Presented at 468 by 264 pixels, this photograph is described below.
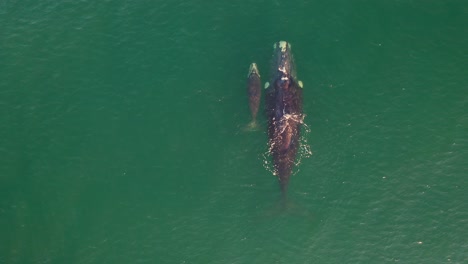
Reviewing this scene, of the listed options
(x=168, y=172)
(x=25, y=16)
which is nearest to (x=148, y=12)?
(x=25, y=16)

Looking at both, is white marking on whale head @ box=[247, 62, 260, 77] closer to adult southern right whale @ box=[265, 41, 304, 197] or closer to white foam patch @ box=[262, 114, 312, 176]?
adult southern right whale @ box=[265, 41, 304, 197]

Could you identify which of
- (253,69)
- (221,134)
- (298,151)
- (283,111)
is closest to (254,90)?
(253,69)

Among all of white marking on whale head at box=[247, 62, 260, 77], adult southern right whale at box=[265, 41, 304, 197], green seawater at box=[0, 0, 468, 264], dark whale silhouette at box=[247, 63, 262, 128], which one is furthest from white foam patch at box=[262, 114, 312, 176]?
white marking on whale head at box=[247, 62, 260, 77]

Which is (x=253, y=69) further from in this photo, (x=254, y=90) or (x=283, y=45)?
(x=283, y=45)

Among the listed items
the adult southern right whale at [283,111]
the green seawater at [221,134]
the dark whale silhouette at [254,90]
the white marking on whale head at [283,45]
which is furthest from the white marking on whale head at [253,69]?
the white marking on whale head at [283,45]

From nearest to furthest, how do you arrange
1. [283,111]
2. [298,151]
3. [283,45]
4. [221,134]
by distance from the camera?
1. [298,151]
2. [283,111]
3. [221,134]
4. [283,45]

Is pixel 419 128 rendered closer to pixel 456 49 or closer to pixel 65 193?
pixel 456 49

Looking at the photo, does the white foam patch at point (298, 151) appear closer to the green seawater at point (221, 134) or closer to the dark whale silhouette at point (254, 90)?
the green seawater at point (221, 134)
